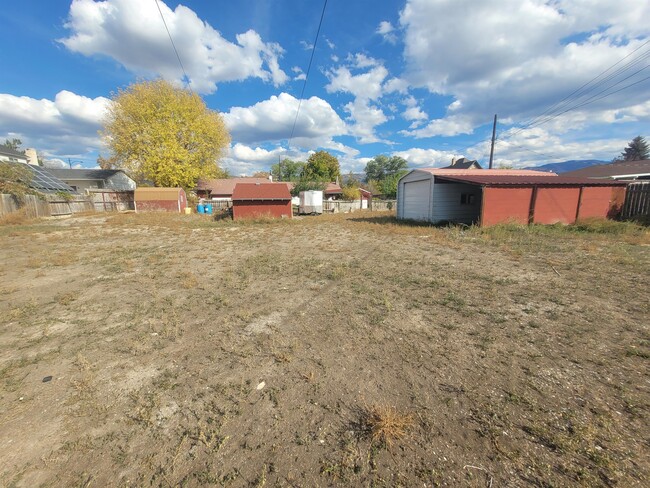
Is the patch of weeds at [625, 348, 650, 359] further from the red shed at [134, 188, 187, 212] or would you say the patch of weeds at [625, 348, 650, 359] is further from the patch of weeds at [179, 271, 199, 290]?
the red shed at [134, 188, 187, 212]

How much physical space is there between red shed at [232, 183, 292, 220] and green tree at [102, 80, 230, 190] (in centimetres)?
1349

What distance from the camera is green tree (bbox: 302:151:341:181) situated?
5647cm

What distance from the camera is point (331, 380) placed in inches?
114

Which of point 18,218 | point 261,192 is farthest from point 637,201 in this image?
point 18,218

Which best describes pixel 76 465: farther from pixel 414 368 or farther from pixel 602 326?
pixel 602 326

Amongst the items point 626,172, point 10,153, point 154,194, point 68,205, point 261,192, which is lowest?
point 68,205

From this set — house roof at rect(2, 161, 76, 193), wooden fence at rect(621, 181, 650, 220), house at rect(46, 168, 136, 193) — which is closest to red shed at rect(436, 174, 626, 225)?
wooden fence at rect(621, 181, 650, 220)

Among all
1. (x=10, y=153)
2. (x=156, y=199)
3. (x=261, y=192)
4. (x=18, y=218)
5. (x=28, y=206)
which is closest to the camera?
(x=18, y=218)

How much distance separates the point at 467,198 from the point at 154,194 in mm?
29800

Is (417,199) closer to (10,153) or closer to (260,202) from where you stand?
(260,202)

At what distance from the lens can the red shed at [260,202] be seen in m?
21.1

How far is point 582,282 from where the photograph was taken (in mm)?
5605

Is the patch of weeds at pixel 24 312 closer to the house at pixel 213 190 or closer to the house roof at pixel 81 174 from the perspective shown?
the house at pixel 213 190

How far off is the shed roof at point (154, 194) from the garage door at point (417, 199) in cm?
2433
